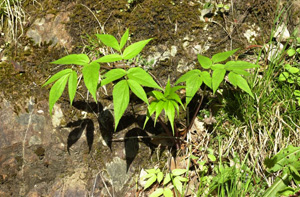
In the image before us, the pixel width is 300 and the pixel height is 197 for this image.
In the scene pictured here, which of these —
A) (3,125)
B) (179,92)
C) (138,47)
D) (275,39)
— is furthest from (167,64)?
(3,125)

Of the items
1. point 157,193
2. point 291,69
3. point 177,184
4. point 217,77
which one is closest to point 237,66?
point 217,77

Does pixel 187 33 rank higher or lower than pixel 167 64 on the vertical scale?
higher

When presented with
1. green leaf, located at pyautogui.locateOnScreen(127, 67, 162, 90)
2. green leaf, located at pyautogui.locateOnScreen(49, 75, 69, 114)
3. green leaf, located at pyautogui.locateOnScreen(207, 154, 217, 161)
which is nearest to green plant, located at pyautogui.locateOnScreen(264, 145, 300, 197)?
green leaf, located at pyautogui.locateOnScreen(207, 154, 217, 161)

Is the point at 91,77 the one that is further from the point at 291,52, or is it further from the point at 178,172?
the point at 291,52

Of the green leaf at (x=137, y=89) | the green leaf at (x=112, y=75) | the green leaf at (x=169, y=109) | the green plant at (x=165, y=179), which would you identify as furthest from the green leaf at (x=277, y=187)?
the green leaf at (x=112, y=75)

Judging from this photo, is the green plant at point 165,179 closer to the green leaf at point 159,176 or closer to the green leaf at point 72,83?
the green leaf at point 159,176

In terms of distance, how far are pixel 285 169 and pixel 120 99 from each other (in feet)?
4.49

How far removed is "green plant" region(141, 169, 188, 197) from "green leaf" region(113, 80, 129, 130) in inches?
37.3

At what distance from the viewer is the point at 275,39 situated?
8.64 ft

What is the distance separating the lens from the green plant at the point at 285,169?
1966 mm

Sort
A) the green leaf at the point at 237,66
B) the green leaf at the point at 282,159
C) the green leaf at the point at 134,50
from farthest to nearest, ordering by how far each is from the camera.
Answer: the green leaf at the point at 282,159
the green leaf at the point at 237,66
the green leaf at the point at 134,50

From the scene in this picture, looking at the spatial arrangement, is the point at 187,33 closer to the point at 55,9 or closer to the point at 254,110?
the point at 254,110

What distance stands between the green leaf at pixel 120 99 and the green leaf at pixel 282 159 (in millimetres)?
1231

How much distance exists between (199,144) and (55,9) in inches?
75.7
